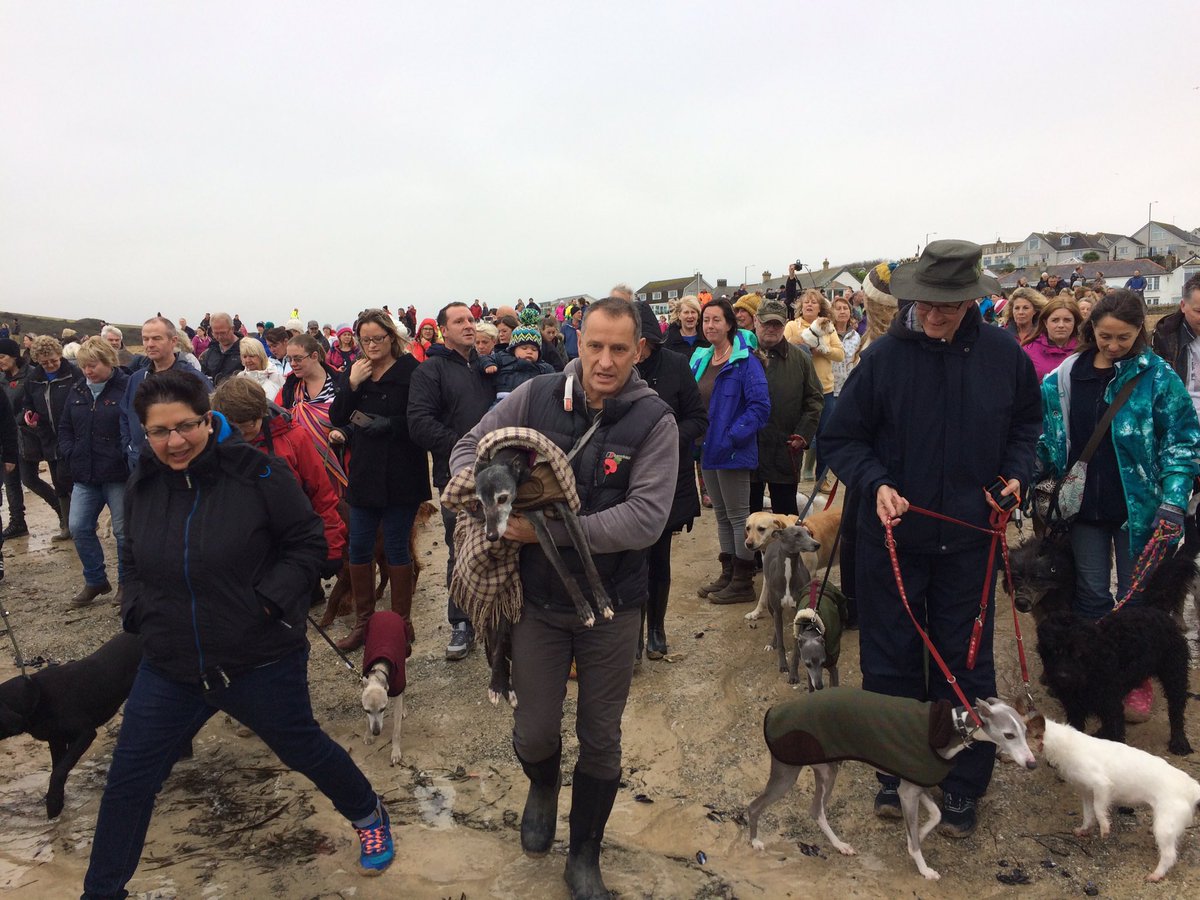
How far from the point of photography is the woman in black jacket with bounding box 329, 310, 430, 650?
500 centimetres

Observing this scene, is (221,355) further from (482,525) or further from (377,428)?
(482,525)

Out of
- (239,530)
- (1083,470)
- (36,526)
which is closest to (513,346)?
(239,530)

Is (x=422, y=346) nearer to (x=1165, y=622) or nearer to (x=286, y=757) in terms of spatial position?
(x=286, y=757)

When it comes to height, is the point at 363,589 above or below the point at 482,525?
below

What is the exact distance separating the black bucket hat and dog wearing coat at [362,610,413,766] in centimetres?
330

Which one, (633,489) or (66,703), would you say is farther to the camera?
(66,703)

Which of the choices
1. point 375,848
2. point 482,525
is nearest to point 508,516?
point 482,525

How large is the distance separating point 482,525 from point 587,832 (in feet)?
4.52

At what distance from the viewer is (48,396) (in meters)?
8.16

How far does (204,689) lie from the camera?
9.07 feet

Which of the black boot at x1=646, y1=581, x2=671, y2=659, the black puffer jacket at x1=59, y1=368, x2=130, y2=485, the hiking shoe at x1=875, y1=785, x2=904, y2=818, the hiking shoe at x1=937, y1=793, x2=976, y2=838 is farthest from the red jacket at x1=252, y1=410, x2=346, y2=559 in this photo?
the hiking shoe at x1=937, y1=793, x2=976, y2=838

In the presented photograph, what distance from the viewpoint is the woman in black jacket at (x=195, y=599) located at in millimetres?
2658

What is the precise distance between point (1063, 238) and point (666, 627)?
87009 mm

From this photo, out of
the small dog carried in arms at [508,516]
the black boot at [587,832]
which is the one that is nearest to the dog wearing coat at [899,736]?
the black boot at [587,832]
